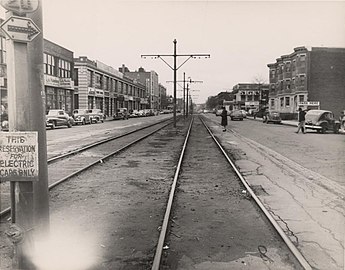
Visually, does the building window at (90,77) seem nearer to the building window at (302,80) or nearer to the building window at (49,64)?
the building window at (49,64)

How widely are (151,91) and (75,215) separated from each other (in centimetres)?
11785

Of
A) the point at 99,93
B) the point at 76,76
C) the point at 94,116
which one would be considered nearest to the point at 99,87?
the point at 99,93

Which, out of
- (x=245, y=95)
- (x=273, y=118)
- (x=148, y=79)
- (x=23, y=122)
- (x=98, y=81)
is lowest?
(x=273, y=118)

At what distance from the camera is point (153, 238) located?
5180 mm

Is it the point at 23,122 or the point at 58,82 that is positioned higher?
the point at 58,82

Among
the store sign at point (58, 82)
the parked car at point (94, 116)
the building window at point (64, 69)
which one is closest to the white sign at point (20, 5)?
the store sign at point (58, 82)

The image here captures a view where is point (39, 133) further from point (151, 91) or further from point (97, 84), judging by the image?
point (151, 91)

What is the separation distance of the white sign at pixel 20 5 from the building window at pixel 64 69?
42.2 m

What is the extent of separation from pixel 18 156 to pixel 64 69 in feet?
144

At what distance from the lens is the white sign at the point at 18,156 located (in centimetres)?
362

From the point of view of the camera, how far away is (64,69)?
148ft

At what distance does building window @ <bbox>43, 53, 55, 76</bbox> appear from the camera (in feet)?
129

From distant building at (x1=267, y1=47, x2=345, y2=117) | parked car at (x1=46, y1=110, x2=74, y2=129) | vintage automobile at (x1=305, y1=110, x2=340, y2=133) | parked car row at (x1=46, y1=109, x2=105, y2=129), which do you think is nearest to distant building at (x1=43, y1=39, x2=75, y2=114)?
parked car row at (x1=46, y1=109, x2=105, y2=129)

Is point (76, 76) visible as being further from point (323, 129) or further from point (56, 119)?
point (323, 129)
